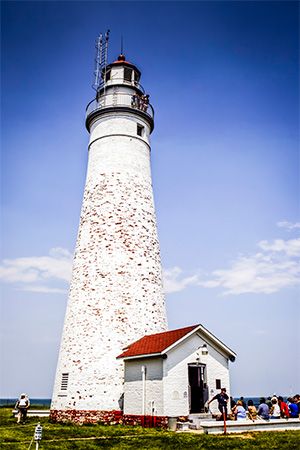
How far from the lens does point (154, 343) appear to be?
17.4m

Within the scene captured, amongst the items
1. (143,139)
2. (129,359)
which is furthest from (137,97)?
(129,359)

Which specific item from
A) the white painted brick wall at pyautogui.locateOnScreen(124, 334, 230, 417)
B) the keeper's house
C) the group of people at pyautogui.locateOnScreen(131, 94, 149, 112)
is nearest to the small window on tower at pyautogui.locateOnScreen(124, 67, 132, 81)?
the group of people at pyautogui.locateOnScreen(131, 94, 149, 112)

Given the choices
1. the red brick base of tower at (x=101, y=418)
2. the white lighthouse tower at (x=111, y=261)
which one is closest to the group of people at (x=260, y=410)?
the red brick base of tower at (x=101, y=418)

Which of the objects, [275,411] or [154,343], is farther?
[154,343]

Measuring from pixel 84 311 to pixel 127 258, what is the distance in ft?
10.1

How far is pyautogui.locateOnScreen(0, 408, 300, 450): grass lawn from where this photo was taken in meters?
11.7

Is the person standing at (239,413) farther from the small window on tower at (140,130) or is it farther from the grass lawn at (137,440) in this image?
the small window on tower at (140,130)

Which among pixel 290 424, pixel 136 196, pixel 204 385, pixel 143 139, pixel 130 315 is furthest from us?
pixel 143 139

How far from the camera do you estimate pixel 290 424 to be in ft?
50.8

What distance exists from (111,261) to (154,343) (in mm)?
4529

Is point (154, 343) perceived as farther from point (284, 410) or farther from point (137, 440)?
point (284, 410)

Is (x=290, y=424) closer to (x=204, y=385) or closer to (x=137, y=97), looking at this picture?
(x=204, y=385)

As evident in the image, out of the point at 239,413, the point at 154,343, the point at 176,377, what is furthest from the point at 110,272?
the point at 239,413

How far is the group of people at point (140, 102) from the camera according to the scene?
2341 cm
